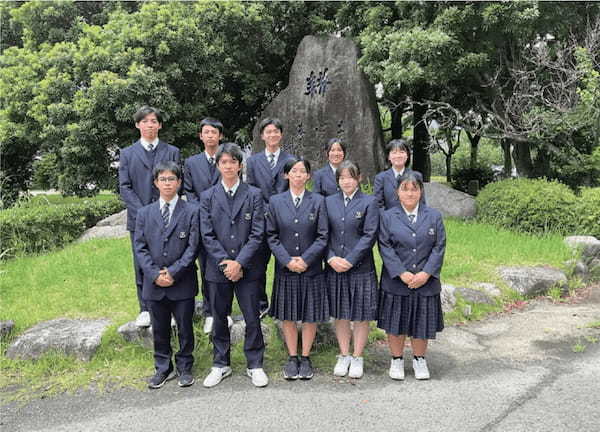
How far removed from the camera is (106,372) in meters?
4.05

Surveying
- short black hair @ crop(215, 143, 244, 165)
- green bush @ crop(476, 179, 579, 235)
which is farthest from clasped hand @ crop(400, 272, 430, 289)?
green bush @ crop(476, 179, 579, 235)

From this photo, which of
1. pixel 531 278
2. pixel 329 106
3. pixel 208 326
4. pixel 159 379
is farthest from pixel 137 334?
pixel 329 106

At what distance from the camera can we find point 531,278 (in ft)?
19.8

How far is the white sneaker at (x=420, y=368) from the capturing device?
3.85m

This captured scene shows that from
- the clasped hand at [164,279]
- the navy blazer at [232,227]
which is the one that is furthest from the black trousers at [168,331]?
the navy blazer at [232,227]

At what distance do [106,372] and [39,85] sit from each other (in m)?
8.52

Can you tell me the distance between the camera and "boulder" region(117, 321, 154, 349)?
4410mm

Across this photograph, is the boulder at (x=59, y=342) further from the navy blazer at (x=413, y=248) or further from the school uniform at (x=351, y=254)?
the navy blazer at (x=413, y=248)

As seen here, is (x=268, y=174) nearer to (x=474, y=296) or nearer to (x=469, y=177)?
(x=474, y=296)

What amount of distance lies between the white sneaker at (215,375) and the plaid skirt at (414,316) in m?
1.27

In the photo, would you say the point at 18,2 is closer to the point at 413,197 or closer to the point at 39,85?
the point at 39,85

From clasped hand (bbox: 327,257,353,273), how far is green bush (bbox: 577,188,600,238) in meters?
5.45

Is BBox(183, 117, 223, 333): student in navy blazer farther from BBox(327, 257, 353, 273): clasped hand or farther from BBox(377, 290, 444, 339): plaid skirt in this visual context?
BBox(377, 290, 444, 339): plaid skirt

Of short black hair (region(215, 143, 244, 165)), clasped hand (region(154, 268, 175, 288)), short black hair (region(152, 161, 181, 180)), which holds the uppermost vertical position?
short black hair (region(215, 143, 244, 165))
